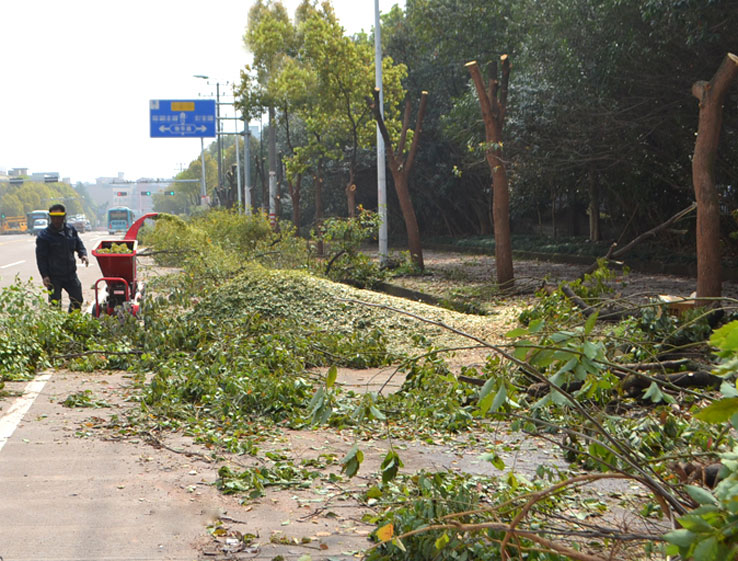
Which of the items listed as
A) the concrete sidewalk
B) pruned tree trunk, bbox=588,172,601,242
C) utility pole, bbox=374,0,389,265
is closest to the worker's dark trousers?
the concrete sidewalk

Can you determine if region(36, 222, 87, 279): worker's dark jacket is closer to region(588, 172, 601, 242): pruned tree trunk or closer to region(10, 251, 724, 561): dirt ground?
region(10, 251, 724, 561): dirt ground

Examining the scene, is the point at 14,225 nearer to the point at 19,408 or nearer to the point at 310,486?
the point at 19,408

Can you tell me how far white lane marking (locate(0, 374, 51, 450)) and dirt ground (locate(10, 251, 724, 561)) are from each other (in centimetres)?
50

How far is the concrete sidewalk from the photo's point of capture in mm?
3951

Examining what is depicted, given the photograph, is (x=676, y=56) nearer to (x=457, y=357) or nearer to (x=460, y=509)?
(x=457, y=357)

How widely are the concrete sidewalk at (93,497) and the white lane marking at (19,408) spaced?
0.27 ft

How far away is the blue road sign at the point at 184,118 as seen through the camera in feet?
148

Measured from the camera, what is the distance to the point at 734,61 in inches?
366

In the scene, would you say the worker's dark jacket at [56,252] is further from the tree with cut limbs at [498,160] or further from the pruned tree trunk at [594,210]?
the pruned tree trunk at [594,210]

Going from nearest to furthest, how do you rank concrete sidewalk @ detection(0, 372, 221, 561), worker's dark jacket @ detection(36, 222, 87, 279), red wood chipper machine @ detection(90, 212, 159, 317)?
concrete sidewalk @ detection(0, 372, 221, 561) < red wood chipper machine @ detection(90, 212, 159, 317) < worker's dark jacket @ detection(36, 222, 87, 279)

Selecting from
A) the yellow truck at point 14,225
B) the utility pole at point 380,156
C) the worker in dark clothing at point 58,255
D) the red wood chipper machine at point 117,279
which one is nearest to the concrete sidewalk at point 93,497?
the red wood chipper machine at point 117,279

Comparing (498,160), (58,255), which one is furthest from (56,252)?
(498,160)

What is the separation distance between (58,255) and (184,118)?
35628 mm

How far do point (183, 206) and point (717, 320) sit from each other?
15177 cm
